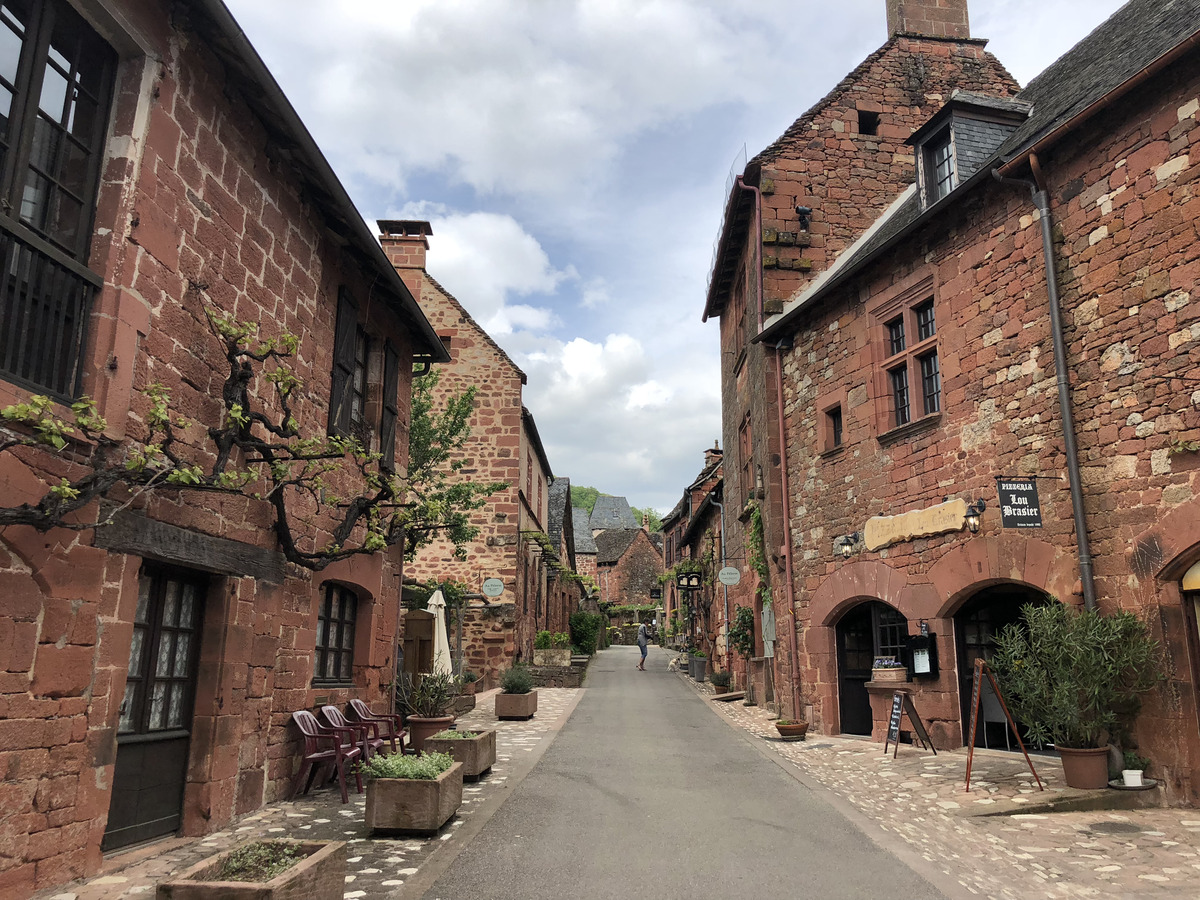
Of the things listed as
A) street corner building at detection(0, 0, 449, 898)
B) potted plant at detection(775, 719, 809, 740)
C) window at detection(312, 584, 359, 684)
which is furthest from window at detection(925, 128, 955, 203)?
window at detection(312, 584, 359, 684)

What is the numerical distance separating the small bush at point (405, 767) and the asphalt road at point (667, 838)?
0.59m

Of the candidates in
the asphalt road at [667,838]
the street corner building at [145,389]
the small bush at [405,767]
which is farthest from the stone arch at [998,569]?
the street corner building at [145,389]

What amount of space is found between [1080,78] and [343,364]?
9897 millimetres

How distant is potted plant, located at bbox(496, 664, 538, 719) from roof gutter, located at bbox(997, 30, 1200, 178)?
1019 cm

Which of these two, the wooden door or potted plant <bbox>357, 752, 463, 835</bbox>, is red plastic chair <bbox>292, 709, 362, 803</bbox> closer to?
potted plant <bbox>357, 752, 463, 835</bbox>

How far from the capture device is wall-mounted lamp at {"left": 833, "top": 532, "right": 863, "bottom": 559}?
38.9 ft

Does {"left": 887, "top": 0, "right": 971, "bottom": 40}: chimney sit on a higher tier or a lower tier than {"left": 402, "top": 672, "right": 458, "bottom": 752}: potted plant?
higher

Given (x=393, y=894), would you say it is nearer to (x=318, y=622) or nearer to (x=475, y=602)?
(x=318, y=622)

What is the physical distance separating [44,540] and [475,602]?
49.5 ft

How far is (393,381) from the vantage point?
35.0ft

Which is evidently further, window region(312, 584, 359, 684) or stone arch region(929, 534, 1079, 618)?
window region(312, 584, 359, 684)

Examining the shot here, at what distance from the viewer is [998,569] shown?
9.13 metres

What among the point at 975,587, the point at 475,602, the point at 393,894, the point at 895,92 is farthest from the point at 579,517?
the point at 393,894

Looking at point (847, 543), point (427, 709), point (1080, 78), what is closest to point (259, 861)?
point (427, 709)
